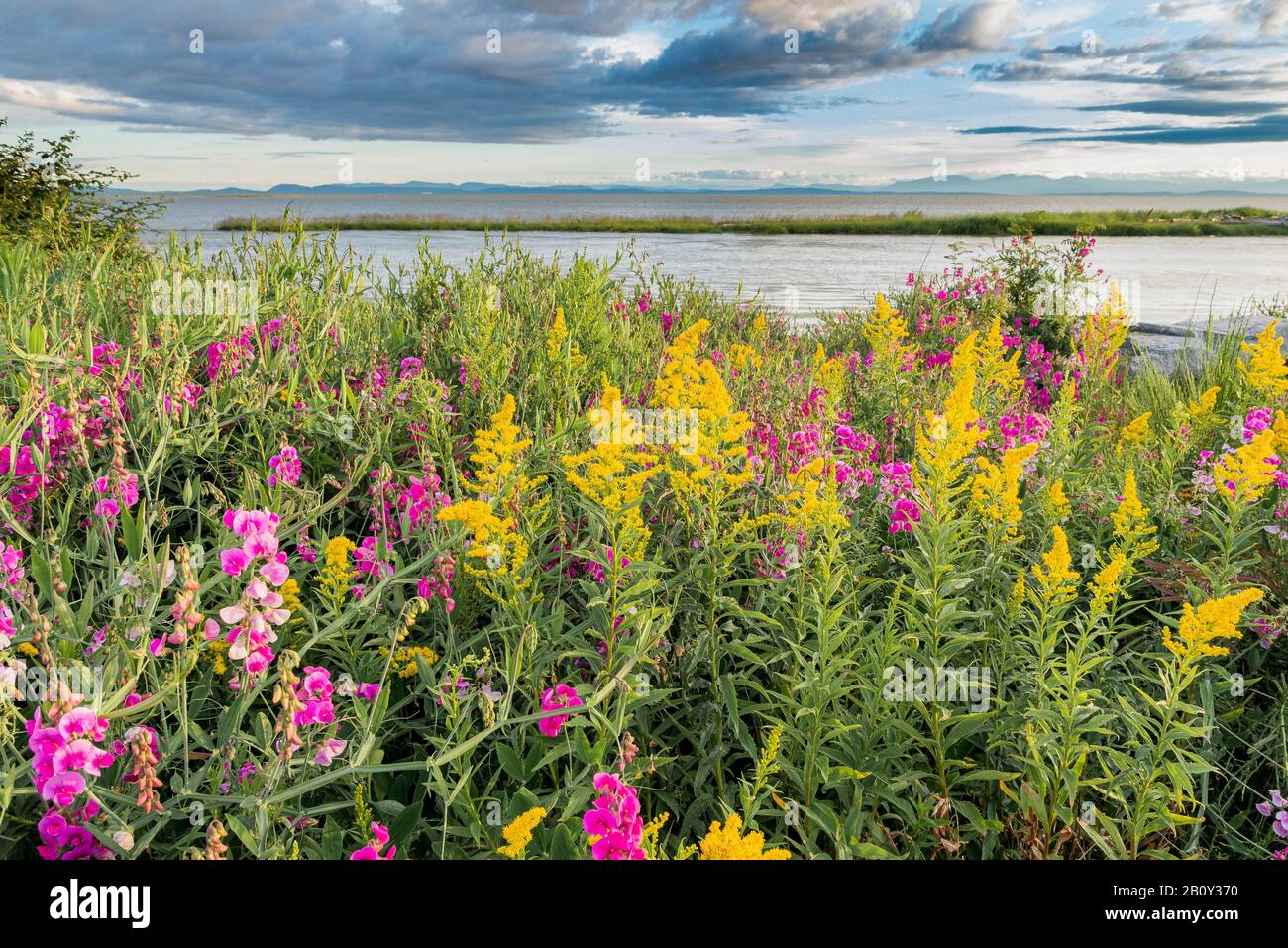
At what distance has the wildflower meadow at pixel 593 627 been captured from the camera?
1.84 m

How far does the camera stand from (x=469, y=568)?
235 centimetres

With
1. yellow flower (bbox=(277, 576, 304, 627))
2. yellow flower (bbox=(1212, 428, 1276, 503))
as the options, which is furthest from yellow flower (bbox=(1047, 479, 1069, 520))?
yellow flower (bbox=(277, 576, 304, 627))

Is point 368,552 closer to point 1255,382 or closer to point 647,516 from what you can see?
point 647,516

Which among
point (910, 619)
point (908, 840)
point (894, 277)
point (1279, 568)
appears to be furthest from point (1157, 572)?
point (894, 277)

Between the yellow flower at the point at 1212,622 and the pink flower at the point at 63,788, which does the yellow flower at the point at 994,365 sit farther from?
the pink flower at the point at 63,788

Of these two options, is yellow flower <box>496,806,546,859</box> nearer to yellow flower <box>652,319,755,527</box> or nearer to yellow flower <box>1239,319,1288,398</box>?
yellow flower <box>652,319,755,527</box>

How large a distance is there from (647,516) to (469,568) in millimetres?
1074

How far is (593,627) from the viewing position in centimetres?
257

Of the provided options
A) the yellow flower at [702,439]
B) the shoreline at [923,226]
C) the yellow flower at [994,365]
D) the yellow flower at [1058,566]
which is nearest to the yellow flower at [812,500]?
the yellow flower at [702,439]

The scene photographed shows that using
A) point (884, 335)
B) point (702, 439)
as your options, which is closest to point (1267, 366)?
point (884, 335)

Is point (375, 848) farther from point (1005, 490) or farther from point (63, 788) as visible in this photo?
point (1005, 490)

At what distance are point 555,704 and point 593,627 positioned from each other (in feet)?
1.64
